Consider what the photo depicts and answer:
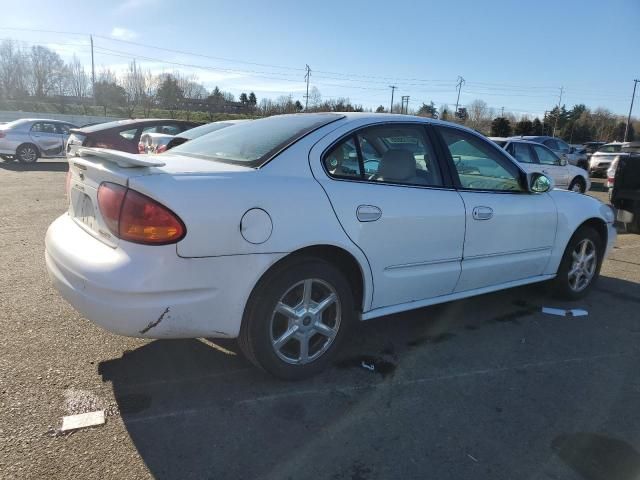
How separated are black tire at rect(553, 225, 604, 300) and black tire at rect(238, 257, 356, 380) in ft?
8.38

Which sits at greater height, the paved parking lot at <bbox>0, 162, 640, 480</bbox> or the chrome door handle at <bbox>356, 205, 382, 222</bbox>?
the chrome door handle at <bbox>356, 205, 382, 222</bbox>

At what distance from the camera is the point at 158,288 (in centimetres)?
255

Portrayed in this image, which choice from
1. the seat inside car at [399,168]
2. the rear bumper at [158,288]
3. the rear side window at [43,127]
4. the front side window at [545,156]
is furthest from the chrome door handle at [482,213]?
the rear side window at [43,127]

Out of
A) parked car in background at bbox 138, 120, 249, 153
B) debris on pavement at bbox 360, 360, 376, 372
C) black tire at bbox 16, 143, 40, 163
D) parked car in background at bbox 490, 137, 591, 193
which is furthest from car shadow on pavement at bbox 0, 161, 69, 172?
debris on pavement at bbox 360, 360, 376, 372

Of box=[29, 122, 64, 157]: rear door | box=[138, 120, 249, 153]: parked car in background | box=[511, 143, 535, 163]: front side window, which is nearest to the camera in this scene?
box=[138, 120, 249, 153]: parked car in background

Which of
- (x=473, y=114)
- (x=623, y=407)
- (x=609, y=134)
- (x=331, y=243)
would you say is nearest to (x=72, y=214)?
(x=331, y=243)

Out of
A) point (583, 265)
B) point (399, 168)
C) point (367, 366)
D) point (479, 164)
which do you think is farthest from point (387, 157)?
point (583, 265)

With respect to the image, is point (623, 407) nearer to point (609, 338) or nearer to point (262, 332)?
point (609, 338)

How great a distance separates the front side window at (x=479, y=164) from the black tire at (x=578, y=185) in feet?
34.1

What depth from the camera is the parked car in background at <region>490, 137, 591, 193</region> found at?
39.7 feet

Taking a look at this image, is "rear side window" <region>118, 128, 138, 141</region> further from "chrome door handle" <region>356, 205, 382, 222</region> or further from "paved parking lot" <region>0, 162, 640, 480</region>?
"chrome door handle" <region>356, 205, 382, 222</region>

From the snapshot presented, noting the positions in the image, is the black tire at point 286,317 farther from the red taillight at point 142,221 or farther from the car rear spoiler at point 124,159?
the car rear spoiler at point 124,159

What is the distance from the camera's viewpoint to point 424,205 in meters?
3.46

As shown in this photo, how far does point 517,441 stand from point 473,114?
87908mm
